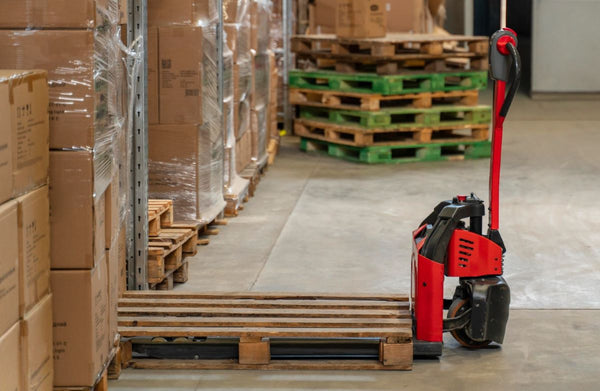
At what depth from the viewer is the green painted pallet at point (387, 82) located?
1040 cm

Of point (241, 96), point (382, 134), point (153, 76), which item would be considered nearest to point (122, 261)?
point (153, 76)

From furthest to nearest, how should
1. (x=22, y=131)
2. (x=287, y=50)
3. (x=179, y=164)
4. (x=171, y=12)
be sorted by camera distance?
(x=287, y=50) → (x=179, y=164) → (x=171, y=12) → (x=22, y=131)

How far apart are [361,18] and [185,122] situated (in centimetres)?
439

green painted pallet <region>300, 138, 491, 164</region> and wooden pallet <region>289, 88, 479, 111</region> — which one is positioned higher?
wooden pallet <region>289, 88, 479, 111</region>

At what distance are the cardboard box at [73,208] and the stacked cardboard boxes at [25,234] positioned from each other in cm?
8

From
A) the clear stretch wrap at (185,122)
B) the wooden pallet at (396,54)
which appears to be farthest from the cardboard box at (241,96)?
the wooden pallet at (396,54)

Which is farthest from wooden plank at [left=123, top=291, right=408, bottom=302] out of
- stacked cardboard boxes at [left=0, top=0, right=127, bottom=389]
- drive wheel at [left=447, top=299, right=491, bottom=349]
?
stacked cardboard boxes at [left=0, top=0, right=127, bottom=389]

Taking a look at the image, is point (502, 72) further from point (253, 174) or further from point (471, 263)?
point (253, 174)

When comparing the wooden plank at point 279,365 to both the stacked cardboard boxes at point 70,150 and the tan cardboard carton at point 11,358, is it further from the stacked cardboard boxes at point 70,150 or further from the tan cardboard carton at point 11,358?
the tan cardboard carton at point 11,358

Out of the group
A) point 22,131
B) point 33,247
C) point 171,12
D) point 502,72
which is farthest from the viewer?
point 171,12

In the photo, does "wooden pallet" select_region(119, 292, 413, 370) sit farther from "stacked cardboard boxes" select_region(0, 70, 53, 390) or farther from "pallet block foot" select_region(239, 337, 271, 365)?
"stacked cardboard boxes" select_region(0, 70, 53, 390)

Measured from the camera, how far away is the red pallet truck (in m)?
4.34

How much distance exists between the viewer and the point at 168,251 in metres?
5.54

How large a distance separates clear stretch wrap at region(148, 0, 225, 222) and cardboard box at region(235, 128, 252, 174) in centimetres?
146
